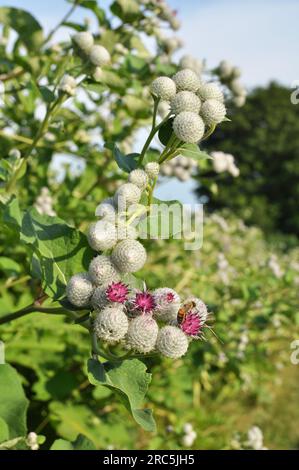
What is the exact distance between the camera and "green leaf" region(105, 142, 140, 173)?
1.77 metres

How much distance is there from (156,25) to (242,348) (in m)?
2.38

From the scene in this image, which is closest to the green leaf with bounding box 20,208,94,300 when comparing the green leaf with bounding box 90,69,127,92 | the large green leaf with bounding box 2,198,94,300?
the large green leaf with bounding box 2,198,94,300

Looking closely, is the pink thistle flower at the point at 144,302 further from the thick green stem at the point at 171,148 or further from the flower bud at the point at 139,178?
the thick green stem at the point at 171,148

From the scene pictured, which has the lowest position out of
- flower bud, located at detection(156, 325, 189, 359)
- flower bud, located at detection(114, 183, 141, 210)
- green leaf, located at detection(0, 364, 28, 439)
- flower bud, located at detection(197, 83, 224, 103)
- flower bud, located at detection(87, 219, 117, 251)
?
green leaf, located at detection(0, 364, 28, 439)

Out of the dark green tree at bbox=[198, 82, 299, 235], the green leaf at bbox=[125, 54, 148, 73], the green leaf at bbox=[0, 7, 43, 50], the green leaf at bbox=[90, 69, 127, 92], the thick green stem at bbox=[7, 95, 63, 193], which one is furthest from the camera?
the dark green tree at bbox=[198, 82, 299, 235]

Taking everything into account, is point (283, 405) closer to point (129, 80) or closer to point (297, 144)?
point (129, 80)

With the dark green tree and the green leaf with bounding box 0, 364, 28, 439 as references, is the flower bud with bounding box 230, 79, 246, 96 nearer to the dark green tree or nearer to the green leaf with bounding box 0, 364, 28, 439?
the green leaf with bounding box 0, 364, 28, 439

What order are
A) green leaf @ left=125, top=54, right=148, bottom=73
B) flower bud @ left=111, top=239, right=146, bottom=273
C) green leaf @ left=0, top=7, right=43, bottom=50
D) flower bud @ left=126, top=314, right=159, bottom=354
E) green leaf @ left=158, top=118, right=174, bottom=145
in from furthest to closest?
green leaf @ left=125, top=54, right=148, bottom=73
green leaf @ left=0, top=7, right=43, bottom=50
green leaf @ left=158, top=118, right=174, bottom=145
flower bud @ left=111, top=239, right=146, bottom=273
flower bud @ left=126, top=314, right=159, bottom=354

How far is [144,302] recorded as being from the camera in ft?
4.77

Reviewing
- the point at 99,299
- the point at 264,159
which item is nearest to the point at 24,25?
the point at 99,299

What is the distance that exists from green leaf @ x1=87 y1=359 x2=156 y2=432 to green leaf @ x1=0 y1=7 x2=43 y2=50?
199 centimetres

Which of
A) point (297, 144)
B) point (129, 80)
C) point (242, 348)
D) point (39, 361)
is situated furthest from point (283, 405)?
point (297, 144)

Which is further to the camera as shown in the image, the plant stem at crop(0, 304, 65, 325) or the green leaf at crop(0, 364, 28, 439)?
the green leaf at crop(0, 364, 28, 439)

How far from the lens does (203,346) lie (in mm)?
4129
